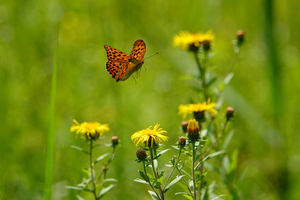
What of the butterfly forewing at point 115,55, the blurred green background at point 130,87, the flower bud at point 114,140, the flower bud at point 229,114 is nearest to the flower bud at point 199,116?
the flower bud at point 229,114

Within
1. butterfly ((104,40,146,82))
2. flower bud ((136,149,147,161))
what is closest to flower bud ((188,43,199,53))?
butterfly ((104,40,146,82))

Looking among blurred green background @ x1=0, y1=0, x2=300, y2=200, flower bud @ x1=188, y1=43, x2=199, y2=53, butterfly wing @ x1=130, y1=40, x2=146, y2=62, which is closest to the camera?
butterfly wing @ x1=130, y1=40, x2=146, y2=62

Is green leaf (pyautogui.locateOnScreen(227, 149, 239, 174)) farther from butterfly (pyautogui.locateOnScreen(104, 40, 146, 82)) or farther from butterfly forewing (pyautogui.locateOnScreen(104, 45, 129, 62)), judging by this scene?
butterfly forewing (pyautogui.locateOnScreen(104, 45, 129, 62))

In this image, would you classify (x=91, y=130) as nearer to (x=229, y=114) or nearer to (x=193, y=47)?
(x=229, y=114)

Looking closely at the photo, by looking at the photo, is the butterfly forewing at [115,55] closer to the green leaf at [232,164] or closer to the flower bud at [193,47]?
the flower bud at [193,47]

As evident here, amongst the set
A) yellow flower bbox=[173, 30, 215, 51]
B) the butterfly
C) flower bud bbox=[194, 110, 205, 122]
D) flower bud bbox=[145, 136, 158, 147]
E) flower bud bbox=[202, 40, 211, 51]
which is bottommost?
flower bud bbox=[145, 136, 158, 147]
